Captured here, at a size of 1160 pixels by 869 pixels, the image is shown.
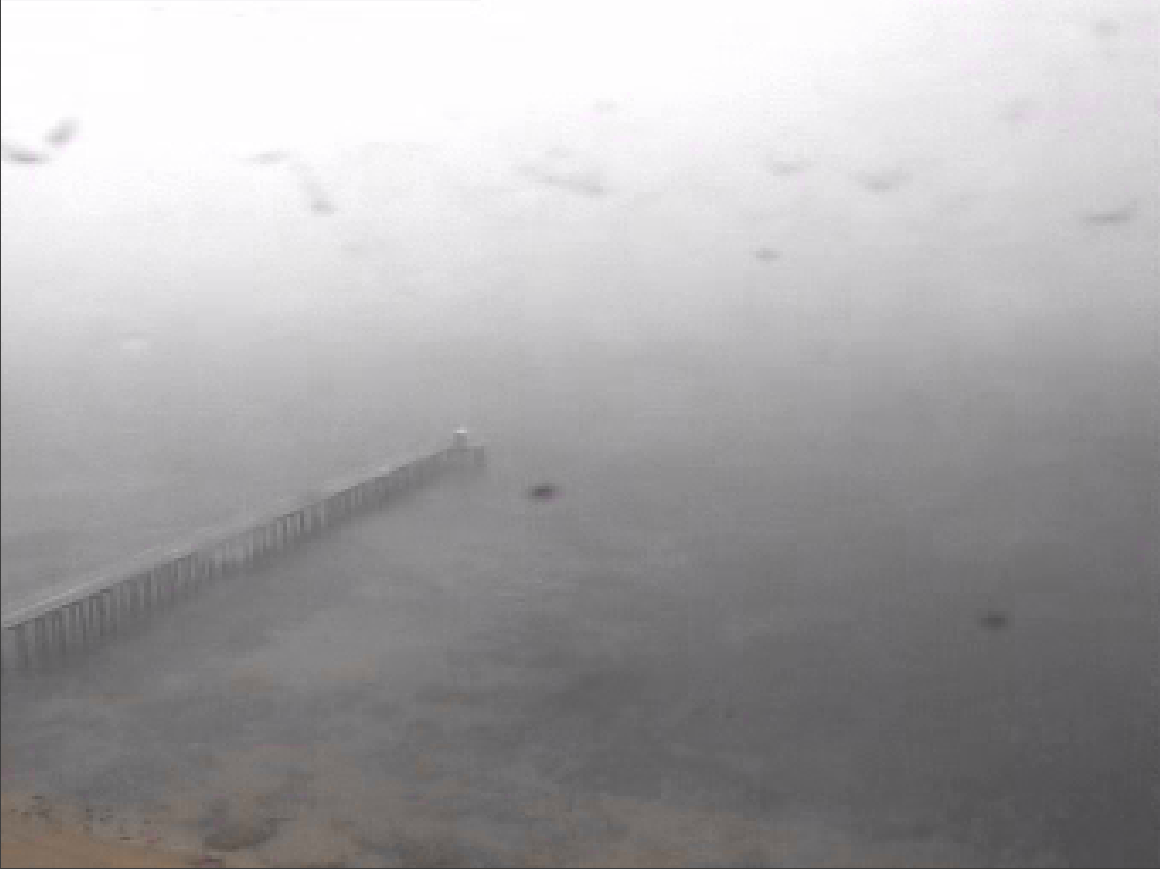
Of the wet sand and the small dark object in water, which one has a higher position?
the wet sand

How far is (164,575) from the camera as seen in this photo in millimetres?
26344

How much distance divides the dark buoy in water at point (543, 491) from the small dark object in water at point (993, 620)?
19.1 m

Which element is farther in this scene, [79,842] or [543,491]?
[543,491]

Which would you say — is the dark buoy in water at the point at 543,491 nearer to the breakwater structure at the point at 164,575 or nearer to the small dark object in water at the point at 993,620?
the breakwater structure at the point at 164,575

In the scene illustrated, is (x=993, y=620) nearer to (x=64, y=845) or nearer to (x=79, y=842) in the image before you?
(x=79, y=842)

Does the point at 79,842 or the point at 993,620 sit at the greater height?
the point at 79,842

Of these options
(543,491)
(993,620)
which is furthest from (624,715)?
(543,491)

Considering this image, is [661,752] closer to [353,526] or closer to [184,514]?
[353,526]

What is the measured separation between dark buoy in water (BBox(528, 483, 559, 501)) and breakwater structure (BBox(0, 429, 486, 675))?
4407 mm

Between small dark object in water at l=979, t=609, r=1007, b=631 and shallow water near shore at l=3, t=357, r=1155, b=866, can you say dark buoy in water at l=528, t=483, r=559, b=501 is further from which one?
small dark object in water at l=979, t=609, r=1007, b=631

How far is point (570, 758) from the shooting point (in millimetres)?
16812

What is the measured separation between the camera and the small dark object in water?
23938 mm

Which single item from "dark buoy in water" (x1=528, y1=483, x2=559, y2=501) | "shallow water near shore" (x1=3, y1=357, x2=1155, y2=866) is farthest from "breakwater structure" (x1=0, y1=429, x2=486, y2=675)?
"dark buoy in water" (x1=528, y1=483, x2=559, y2=501)

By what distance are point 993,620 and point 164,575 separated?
56.5ft
